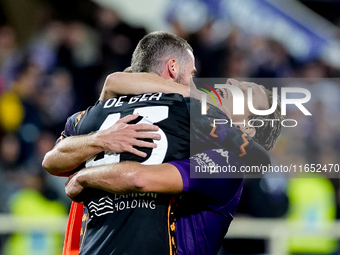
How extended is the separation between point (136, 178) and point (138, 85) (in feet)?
1.67

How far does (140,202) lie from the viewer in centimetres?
216

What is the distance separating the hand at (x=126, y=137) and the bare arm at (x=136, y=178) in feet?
0.26

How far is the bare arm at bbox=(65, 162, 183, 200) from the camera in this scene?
208 cm

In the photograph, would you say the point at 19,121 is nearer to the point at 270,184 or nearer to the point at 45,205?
the point at 45,205

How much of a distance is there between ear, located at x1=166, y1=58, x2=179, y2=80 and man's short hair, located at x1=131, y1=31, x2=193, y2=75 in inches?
0.8

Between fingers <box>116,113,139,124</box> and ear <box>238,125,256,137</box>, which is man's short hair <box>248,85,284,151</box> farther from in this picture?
fingers <box>116,113,139,124</box>

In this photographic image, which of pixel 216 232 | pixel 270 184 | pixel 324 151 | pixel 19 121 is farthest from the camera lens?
pixel 324 151

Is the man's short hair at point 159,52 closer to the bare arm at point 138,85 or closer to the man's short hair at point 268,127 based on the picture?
the bare arm at point 138,85

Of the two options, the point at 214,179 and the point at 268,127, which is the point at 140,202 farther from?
the point at 268,127

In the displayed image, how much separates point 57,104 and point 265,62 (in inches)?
121

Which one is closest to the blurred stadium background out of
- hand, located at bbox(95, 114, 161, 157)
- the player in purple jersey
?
the player in purple jersey

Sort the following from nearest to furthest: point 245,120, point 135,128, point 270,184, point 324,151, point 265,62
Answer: point 135,128 → point 245,120 → point 270,184 → point 324,151 → point 265,62

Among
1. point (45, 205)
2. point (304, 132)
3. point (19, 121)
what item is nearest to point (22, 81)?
point (19, 121)

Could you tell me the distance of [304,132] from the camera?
6.61 metres
